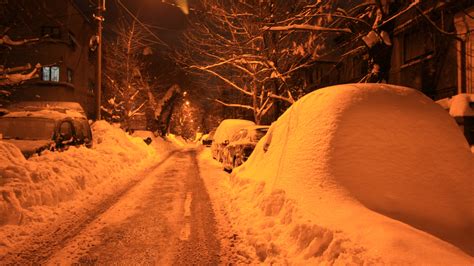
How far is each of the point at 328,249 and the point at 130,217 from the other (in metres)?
4.29

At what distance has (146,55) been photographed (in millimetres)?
36969

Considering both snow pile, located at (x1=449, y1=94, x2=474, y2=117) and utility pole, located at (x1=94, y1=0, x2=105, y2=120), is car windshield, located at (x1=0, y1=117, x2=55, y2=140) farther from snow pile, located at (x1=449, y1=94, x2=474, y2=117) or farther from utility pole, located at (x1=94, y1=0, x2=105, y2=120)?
snow pile, located at (x1=449, y1=94, x2=474, y2=117)

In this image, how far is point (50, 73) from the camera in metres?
26.7

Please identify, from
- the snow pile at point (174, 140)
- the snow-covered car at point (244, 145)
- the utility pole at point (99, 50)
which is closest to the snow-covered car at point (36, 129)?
the snow-covered car at point (244, 145)

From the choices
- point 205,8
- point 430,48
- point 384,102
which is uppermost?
point 205,8

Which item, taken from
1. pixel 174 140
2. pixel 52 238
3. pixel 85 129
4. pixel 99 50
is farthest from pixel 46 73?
pixel 52 238

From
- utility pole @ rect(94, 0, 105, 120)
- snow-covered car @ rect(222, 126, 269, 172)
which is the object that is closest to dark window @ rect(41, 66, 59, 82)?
utility pole @ rect(94, 0, 105, 120)

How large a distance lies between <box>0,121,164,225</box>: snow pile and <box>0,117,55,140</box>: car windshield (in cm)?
83

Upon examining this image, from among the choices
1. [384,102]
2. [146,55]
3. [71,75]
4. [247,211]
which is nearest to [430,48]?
[384,102]

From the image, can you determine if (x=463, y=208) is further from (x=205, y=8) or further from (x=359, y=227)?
(x=205, y=8)

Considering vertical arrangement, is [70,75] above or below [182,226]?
above

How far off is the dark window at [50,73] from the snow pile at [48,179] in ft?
58.0

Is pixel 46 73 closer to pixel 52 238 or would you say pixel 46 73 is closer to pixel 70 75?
pixel 70 75

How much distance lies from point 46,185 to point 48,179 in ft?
1.10
